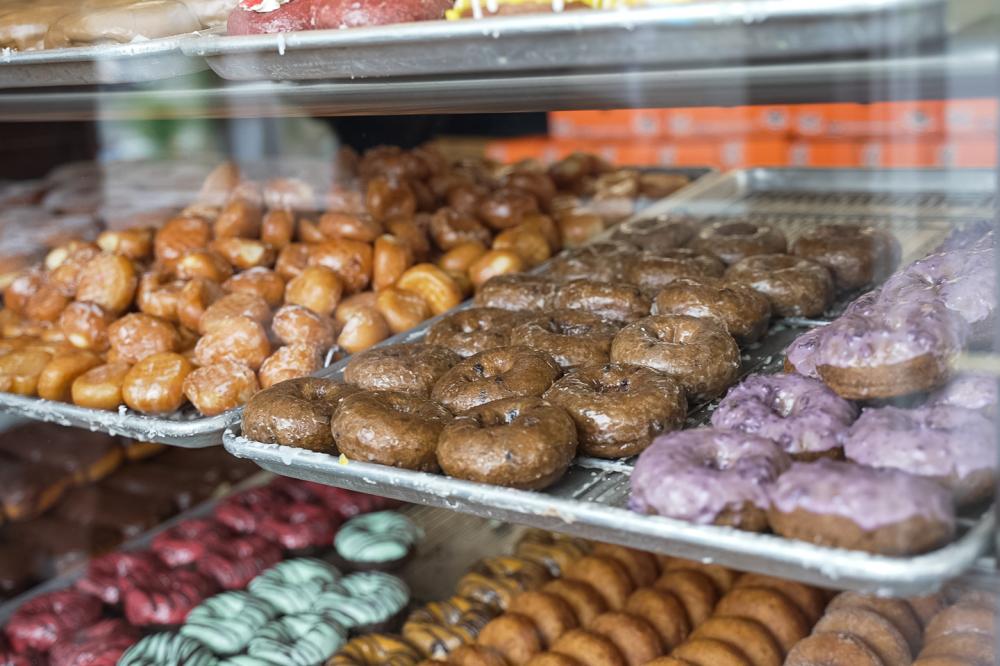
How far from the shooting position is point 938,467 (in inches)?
51.0

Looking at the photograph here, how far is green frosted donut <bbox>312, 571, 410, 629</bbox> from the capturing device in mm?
2422

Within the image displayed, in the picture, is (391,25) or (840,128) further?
(840,128)

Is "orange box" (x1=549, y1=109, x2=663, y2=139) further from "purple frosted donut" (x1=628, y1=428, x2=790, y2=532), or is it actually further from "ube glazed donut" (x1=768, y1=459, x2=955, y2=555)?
"ube glazed donut" (x1=768, y1=459, x2=955, y2=555)

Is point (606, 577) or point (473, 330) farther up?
point (473, 330)

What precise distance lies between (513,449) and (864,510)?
0.51 metres

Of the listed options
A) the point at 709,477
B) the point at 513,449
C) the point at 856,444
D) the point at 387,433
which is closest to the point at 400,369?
the point at 387,433

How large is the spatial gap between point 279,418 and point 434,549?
4.00 feet

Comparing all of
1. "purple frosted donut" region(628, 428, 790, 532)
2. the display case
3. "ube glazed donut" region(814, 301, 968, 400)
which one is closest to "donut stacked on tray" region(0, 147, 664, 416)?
the display case

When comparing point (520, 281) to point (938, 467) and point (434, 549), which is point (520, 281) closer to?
point (434, 549)

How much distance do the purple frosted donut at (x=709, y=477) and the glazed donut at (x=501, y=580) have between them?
3.53 feet

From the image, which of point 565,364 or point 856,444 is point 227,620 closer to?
point 565,364

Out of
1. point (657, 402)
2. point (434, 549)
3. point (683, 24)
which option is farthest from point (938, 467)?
point (434, 549)

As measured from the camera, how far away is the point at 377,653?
2266mm

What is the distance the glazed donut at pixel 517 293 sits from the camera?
229 centimetres
